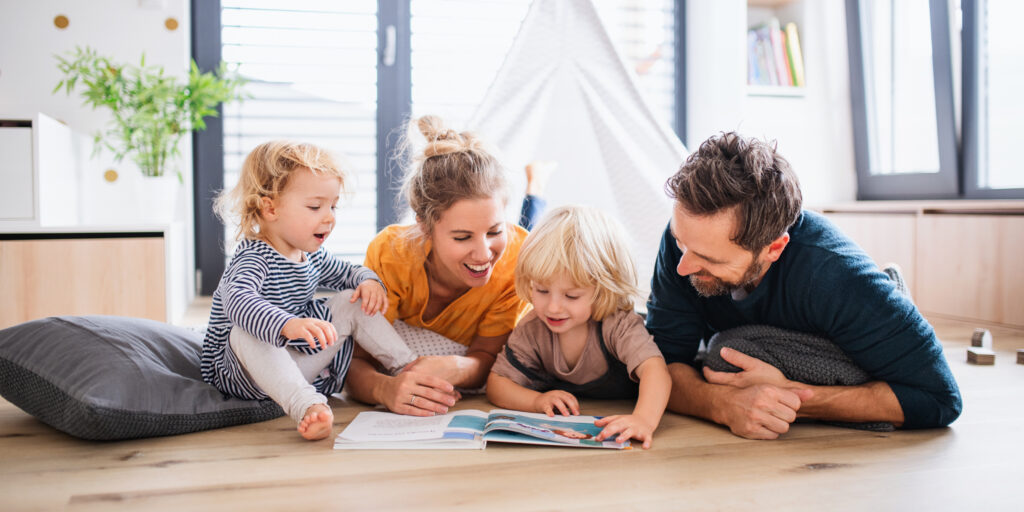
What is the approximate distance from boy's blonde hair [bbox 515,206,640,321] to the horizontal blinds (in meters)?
1.93

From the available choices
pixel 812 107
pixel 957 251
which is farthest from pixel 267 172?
pixel 812 107

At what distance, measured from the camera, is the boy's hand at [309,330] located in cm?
119

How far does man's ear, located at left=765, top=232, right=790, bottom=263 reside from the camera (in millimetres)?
1218

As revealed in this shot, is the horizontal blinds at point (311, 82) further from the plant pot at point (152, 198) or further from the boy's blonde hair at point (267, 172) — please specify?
the boy's blonde hair at point (267, 172)

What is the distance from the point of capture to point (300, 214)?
1393mm

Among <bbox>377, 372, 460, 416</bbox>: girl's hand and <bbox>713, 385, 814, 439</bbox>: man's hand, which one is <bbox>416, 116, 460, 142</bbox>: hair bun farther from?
<bbox>713, 385, 814, 439</bbox>: man's hand

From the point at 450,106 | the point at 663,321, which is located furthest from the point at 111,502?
the point at 450,106

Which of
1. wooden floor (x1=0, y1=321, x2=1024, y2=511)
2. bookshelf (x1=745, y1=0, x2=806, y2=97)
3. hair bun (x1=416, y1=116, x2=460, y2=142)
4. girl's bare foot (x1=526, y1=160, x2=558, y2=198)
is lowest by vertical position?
wooden floor (x1=0, y1=321, x2=1024, y2=511)

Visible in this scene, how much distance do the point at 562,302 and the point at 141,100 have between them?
1.97m

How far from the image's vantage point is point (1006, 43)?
267cm

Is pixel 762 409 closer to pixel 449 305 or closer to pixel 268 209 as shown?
pixel 449 305

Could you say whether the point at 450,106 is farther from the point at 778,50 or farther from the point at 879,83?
the point at 879,83

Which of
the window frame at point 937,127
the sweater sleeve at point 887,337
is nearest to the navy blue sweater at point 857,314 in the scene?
the sweater sleeve at point 887,337

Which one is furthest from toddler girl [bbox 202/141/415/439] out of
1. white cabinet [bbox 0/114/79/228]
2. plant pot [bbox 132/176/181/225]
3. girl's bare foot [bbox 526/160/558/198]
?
plant pot [bbox 132/176/181/225]
